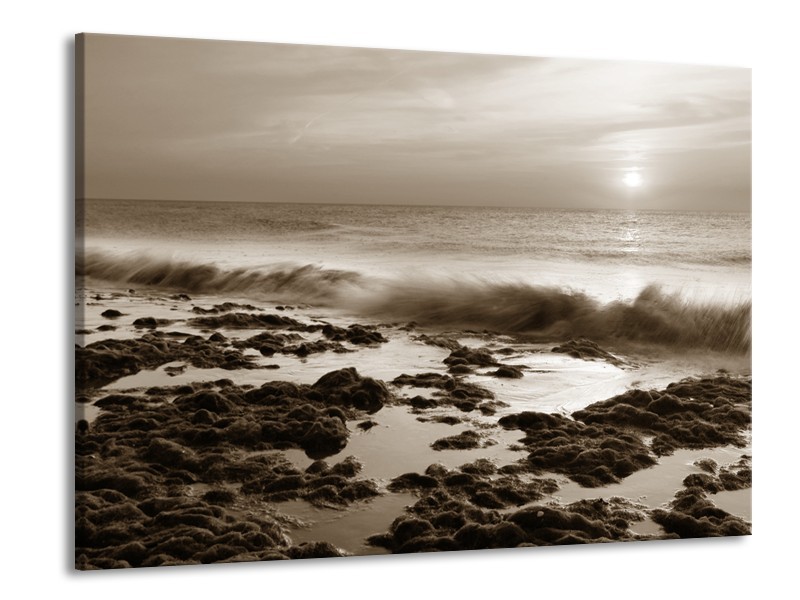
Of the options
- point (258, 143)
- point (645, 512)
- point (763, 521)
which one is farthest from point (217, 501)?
point (763, 521)

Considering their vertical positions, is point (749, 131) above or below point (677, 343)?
above

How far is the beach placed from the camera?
3.56 metres

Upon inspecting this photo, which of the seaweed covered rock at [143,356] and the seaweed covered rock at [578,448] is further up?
the seaweed covered rock at [143,356]

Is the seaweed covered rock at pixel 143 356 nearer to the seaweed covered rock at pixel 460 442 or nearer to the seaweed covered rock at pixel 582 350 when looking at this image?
the seaweed covered rock at pixel 460 442

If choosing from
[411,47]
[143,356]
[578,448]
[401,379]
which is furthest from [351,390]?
[411,47]

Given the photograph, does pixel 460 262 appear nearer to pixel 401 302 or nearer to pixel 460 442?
pixel 401 302

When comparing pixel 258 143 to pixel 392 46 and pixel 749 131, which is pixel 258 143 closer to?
pixel 392 46

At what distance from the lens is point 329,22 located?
3.80 m

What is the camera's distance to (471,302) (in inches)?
153

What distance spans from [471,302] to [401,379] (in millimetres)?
393

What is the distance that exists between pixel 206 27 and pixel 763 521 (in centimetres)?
289

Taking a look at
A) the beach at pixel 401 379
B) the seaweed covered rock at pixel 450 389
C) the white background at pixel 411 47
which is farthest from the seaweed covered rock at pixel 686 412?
the seaweed covered rock at pixel 450 389

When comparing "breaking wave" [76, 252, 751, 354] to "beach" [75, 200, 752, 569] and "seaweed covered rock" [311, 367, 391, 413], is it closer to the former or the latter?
"beach" [75, 200, 752, 569]

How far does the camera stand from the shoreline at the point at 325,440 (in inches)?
139
